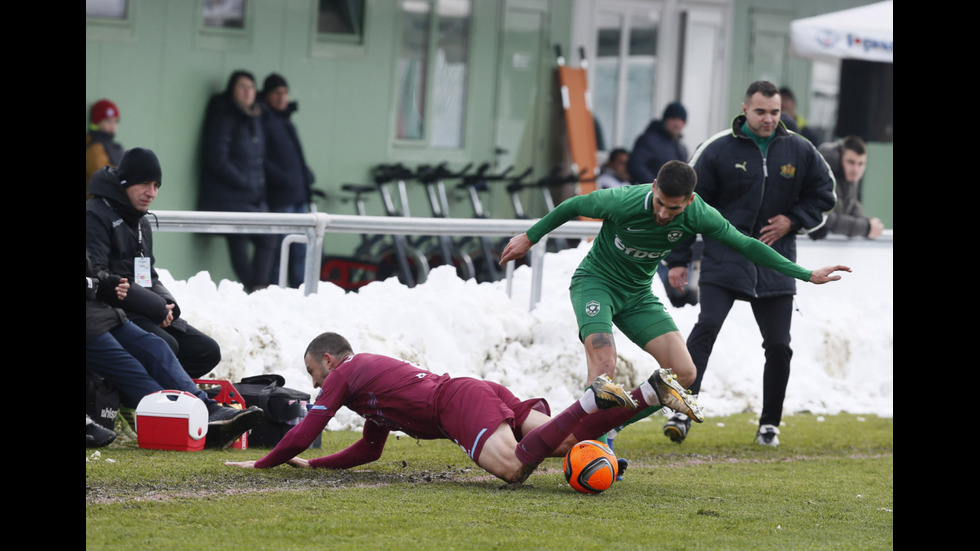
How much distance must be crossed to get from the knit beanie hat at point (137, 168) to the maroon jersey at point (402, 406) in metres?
1.74

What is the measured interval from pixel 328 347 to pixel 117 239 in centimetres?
156

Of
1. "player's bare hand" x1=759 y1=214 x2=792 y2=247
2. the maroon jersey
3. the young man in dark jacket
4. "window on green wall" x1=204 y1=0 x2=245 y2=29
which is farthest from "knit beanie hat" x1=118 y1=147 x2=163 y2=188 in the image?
"window on green wall" x1=204 y1=0 x2=245 y2=29

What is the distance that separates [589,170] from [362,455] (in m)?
9.90

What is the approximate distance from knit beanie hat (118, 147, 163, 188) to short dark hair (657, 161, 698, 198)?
2930 millimetres

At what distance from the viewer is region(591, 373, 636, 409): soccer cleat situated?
637 cm

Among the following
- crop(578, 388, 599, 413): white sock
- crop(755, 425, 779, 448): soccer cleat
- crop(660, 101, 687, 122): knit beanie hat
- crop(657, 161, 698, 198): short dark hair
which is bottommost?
crop(755, 425, 779, 448): soccer cleat

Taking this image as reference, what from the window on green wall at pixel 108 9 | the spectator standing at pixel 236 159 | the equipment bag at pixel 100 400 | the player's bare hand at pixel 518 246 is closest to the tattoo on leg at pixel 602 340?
the player's bare hand at pixel 518 246

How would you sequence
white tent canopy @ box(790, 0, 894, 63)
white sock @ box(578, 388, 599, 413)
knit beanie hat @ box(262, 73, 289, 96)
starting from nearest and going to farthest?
1. white sock @ box(578, 388, 599, 413)
2. knit beanie hat @ box(262, 73, 289, 96)
3. white tent canopy @ box(790, 0, 894, 63)

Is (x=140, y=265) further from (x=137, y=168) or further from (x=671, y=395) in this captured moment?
(x=671, y=395)

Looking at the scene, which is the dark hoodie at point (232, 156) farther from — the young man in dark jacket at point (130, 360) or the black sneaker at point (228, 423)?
the black sneaker at point (228, 423)

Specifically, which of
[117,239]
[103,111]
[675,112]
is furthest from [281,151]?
[117,239]

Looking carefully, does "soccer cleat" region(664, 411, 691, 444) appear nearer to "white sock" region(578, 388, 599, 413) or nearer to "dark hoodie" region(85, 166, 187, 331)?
"white sock" region(578, 388, 599, 413)
